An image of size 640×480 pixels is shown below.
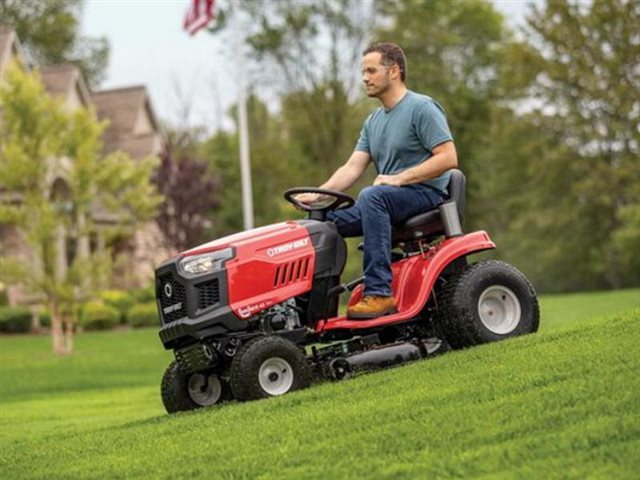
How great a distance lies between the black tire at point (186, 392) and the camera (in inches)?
352

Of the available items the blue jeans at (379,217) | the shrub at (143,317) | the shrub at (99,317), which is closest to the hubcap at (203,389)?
the blue jeans at (379,217)

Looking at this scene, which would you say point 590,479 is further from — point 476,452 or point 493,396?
point 493,396

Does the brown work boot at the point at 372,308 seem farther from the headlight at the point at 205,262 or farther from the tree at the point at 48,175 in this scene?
the tree at the point at 48,175

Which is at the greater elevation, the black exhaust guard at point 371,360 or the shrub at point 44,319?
the shrub at point 44,319

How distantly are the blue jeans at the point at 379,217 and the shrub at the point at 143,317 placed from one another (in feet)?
87.0

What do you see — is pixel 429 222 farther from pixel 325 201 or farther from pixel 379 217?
pixel 325 201

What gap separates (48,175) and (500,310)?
18.2 m

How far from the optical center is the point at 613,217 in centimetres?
4922

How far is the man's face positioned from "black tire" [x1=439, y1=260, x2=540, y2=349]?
1.33 metres

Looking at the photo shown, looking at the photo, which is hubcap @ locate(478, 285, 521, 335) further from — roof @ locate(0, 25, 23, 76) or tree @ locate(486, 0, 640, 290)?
tree @ locate(486, 0, 640, 290)

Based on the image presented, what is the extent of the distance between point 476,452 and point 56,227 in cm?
1997

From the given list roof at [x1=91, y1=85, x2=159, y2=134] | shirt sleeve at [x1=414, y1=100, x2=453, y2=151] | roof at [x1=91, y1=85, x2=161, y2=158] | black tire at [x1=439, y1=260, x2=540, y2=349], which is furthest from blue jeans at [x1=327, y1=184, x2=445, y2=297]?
roof at [x1=91, y1=85, x2=159, y2=134]

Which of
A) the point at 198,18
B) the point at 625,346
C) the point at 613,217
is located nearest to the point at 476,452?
the point at 625,346

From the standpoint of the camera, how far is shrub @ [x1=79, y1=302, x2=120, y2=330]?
34.6m
